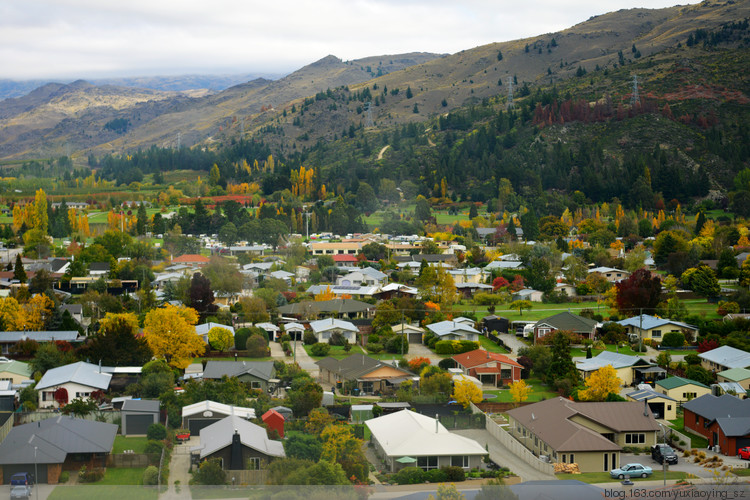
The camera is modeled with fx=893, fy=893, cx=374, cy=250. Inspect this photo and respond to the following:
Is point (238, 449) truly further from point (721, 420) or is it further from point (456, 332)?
point (456, 332)

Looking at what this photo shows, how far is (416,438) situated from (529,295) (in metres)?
24.6

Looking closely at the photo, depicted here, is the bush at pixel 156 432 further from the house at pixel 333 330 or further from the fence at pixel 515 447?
the house at pixel 333 330

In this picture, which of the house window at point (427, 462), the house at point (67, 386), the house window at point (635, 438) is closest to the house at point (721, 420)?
the house window at point (635, 438)

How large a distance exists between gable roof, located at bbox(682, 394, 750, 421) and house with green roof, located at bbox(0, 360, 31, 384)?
63.7 feet

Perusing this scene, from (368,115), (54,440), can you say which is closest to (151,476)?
(54,440)

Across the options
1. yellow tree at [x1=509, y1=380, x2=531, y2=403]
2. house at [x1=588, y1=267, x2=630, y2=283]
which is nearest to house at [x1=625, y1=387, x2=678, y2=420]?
yellow tree at [x1=509, y1=380, x2=531, y2=403]

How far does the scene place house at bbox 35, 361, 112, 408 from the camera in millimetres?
25188

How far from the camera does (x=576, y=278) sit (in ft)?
163

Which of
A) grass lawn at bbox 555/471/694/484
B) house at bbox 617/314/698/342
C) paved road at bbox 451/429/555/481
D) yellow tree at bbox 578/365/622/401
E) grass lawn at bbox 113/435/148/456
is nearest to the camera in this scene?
grass lawn at bbox 555/471/694/484

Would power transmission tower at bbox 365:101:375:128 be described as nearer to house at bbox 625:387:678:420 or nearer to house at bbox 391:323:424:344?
house at bbox 391:323:424:344

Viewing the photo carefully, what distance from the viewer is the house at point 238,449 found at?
63.4ft

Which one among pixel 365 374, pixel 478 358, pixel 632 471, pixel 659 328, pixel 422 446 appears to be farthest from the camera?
pixel 659 328

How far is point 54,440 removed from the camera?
1941 centimetres

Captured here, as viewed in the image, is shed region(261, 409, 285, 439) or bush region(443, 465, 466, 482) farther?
shed region(261, 409, 285, 439)
